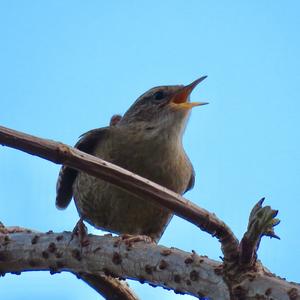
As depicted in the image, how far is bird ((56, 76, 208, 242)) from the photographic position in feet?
15.6

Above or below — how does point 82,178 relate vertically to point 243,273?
above

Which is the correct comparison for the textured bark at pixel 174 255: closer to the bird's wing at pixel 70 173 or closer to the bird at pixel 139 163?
the bird at pixel 139 163

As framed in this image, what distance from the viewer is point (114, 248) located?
3596 millimetres

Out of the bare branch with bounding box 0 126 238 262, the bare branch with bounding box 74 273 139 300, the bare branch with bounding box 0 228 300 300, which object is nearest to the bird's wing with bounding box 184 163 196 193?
the bare branch with bounding box 74 273 139 300

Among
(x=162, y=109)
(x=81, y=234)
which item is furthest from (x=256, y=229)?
(x=162, y=109)

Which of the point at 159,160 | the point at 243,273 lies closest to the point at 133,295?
the point at 159,160

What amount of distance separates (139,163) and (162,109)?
84 cm

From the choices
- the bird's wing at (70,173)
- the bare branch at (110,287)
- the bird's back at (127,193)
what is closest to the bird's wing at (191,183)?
the bird's back at (127,193)

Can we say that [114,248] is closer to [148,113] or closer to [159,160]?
[159,160]

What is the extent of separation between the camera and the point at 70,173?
551cm

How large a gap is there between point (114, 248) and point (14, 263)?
82 centimetres

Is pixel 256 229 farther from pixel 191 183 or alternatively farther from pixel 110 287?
pixel 191 183

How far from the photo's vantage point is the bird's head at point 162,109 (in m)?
5.32

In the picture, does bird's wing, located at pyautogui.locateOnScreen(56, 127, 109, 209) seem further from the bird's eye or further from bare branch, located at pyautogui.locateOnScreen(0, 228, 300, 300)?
bare branch, located at pyautogui.locateOnScreen(0, 228, 300, 300)
